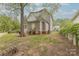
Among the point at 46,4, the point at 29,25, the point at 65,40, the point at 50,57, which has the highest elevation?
the point at 46,4

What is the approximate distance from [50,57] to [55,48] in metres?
0.07

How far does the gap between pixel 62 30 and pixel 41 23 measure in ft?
0.53

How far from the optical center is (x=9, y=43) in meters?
1.65

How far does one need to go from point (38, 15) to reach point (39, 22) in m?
0.05

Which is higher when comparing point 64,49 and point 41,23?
point 41,23

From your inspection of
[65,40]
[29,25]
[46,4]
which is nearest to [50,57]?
[65,40]

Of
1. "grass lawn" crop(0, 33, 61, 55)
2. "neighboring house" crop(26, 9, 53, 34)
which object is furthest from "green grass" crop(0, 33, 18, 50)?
"neighboring house" crop(26, 9, 53, 34)

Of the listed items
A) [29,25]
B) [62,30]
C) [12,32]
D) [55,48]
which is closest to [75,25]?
[62,30]

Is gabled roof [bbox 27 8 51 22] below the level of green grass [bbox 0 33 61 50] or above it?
above

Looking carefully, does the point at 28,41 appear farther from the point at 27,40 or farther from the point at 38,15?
the point at 38,15

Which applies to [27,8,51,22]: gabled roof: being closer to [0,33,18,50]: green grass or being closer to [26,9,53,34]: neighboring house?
[26,9,53,34]: neighboring house

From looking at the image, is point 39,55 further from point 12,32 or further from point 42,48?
point 12,32

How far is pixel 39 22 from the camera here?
166 centimetres

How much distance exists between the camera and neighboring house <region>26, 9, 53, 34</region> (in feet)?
5.41
